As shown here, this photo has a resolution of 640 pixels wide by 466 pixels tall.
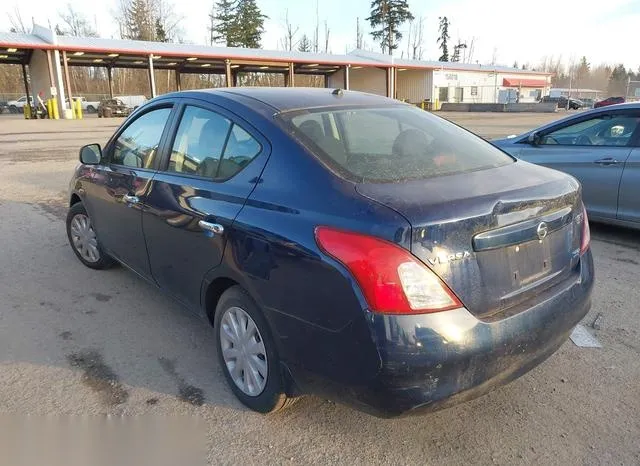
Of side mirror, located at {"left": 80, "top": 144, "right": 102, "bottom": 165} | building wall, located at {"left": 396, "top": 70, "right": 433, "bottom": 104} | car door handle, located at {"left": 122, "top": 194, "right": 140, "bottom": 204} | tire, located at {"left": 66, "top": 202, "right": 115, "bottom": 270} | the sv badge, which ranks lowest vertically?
tire, located at {"left": 66, "top": 202, "right": 115, "bottom": 270}

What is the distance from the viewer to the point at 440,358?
6.53ft

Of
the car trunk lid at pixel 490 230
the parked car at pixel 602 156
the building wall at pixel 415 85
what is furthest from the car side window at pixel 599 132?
the building wall at pixel 415 85

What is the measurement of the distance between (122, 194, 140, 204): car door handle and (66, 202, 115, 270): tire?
3.29 feet

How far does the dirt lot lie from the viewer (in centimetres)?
236

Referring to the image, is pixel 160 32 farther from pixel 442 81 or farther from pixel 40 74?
pixel 442 81

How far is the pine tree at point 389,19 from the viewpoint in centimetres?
7069

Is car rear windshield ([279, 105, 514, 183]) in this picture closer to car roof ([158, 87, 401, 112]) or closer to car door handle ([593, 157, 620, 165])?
car roof ([158, 87, 401, 112])

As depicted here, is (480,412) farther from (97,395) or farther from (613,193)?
(613,193)

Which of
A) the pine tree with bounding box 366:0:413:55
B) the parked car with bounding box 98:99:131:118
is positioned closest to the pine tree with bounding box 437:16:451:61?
the pine tree with bounding box 366:0:413:55

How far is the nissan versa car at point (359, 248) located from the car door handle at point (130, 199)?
0.20 meters

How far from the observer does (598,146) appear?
551 centimetres

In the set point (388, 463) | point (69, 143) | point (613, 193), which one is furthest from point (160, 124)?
point (69, 143)

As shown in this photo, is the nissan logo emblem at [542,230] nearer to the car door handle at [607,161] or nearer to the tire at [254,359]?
the tire at [254,359]

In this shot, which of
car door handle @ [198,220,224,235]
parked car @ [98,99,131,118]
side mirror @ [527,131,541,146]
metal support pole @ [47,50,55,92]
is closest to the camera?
car door handle @ [198,220,224,235]
